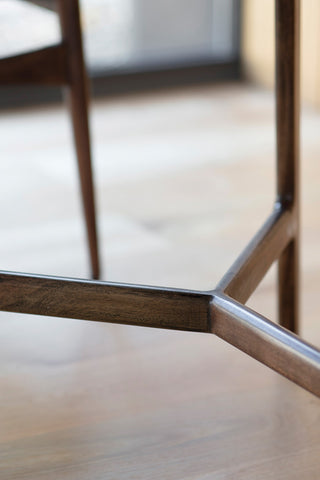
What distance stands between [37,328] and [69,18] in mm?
402

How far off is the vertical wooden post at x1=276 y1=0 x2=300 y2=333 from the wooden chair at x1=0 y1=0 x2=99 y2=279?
1.17 ft

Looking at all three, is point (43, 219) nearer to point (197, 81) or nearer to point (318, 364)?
point (318, 364)

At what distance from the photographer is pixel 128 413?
0.77m

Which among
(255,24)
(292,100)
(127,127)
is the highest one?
(292,100)

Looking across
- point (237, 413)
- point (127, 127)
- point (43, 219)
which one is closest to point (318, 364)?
point (237, 413)

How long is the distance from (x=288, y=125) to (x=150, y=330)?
360mm

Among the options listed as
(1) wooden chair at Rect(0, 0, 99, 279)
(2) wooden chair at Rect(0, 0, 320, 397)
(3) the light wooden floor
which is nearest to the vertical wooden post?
(2) wooden chair at Rect(0, 0, 320, 397)

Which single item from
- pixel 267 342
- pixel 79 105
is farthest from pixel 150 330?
pixel 267 342

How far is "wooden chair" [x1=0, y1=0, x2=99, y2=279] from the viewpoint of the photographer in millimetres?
922

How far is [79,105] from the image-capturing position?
3.28ft

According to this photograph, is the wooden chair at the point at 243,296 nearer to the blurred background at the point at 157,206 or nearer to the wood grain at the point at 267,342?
the wood grain at the point at 267,342

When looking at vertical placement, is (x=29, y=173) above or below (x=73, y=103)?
below

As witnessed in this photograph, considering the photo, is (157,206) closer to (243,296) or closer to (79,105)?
(79,105)

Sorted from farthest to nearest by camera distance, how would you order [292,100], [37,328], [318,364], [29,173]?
[29,173], [37,328], [292,100], [318,364]
